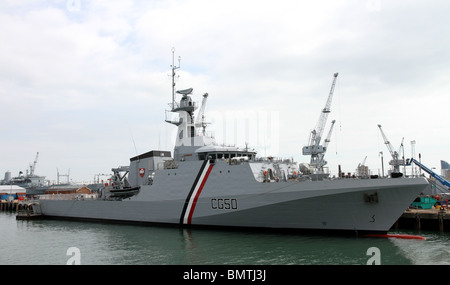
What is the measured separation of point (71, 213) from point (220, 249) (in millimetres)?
13705

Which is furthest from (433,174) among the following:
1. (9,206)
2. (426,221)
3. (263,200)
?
(9,206)

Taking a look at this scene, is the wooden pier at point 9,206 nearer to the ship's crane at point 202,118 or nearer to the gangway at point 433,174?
the ship's crane at point 202,118

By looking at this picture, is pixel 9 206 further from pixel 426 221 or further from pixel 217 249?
pixel 426 221

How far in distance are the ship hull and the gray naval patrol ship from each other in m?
0.03

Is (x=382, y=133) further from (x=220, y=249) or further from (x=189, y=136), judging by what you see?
(x=220, y=249)

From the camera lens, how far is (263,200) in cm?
1312

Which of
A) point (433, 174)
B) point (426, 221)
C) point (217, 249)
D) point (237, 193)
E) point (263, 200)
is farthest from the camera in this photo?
point (433, 174)

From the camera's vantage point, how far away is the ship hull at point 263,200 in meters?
12.0

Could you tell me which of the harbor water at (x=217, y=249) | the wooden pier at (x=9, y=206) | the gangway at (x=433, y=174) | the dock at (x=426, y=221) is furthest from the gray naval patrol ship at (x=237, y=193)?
the wooden pier at (x=9, y=206)

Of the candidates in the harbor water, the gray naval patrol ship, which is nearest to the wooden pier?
the gray naval patrol ship

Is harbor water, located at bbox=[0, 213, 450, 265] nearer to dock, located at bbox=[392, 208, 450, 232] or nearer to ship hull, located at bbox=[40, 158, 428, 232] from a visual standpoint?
ship hull, located at bbox=[40, 158, 428, 232]

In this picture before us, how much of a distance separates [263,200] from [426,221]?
8.70m

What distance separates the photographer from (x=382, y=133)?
42.8 metres
